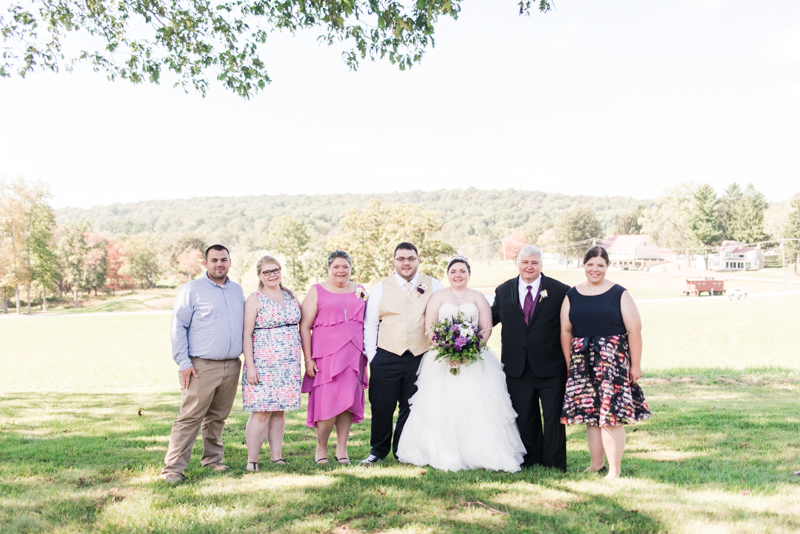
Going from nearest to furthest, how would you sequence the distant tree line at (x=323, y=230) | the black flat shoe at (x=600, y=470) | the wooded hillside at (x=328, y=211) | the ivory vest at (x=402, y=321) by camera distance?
the black flat shoe at (x=600, y=470), the ivory vest at (x=402, y=321), the distant tree line at (x=323, y=230), the wooded hillside at (x=328, y=211)

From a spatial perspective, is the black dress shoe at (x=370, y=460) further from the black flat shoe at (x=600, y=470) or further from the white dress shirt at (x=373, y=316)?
the black flat shoe at (x=600, y=470)

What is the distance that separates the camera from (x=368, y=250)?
152ft

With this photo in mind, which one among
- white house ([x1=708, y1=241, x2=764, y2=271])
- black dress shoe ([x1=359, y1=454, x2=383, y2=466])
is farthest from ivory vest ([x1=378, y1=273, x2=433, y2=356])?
white house ([x1=708, y1=241, x2=764, y2=271])

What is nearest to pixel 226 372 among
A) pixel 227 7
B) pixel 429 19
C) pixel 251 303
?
Result: pixel 251 303

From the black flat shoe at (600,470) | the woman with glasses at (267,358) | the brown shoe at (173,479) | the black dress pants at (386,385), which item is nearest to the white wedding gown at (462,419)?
the black dress pants at (386,385)

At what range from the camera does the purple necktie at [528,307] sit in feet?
17.4

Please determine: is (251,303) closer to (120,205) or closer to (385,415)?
(385,415)

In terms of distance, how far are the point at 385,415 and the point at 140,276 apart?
8209 cm

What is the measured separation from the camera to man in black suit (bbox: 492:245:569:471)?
5211mm

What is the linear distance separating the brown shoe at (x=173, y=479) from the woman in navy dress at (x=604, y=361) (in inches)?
137

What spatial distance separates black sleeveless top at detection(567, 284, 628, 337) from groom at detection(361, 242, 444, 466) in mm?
1519

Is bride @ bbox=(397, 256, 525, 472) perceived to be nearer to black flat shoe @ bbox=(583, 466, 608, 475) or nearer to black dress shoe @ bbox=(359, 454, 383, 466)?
black dress shoe @ bbox=(359, 454, 383, 466)

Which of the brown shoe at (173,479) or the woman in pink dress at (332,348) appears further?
the woman in pink dress at (332,348)

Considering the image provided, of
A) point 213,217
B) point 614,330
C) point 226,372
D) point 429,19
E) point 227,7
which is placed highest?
point 213,217
